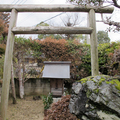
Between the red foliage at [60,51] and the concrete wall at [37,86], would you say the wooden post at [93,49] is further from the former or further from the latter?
A: the concrete wall at [37,86]

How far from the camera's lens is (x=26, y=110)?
378cm

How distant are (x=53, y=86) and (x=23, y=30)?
2.28 meters

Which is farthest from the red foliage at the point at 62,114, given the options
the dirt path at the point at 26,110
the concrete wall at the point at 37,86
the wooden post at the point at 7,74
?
the concrete wall at the point at 37,86

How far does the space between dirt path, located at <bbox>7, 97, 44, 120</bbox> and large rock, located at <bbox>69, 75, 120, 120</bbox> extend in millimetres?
2069

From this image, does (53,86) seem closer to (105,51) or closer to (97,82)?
(97,82)

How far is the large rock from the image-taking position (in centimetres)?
161

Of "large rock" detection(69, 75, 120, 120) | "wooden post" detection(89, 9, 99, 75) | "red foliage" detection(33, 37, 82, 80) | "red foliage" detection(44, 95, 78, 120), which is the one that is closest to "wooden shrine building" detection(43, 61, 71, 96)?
"wooden post" detection(89, 9, 99, 75)

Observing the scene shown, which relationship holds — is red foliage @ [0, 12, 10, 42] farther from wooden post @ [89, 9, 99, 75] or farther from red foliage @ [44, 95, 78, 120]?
red foliage @ [44, 95, 78, 120]

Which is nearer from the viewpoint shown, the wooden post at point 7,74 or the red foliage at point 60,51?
the wooden post at point 7,74

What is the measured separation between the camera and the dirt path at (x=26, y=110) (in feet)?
10.9

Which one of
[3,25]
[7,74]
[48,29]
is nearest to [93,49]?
[48,29]

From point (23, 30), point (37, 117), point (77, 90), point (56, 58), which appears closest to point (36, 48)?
point (56, 58)

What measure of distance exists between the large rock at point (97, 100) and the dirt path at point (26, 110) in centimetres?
207

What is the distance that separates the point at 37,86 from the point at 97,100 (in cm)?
413
